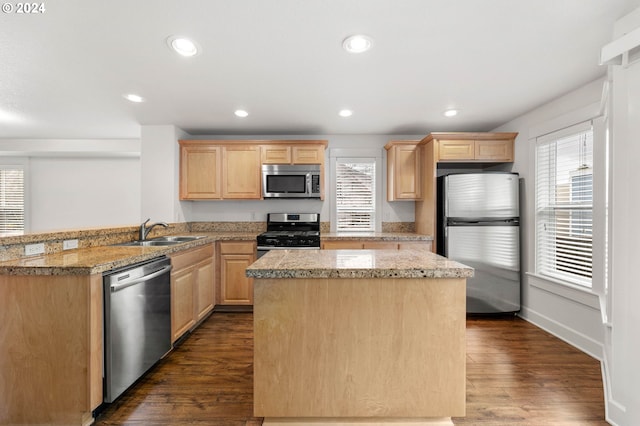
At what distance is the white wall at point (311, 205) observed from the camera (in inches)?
169

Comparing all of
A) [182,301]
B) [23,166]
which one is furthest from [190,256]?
[23,166]

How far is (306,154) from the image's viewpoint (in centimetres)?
394

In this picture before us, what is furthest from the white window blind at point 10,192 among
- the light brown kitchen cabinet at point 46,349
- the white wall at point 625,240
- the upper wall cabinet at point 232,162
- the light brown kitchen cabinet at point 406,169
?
the white wall at point 625,240

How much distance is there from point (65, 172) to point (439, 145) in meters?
6.51

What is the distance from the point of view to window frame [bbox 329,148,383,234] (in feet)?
14.1

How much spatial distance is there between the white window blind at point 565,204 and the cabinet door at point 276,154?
300 centimetres

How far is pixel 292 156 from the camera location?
3928 mm

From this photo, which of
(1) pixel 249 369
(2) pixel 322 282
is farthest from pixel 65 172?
(2) pixel 322 282

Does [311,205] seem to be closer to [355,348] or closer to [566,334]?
[355,348]

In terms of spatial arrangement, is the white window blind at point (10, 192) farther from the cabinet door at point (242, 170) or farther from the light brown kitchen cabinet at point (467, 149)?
the light brown kitchen cabinet at point (467, 149)

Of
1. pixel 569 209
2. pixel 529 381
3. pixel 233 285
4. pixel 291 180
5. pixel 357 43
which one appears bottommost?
pixel 529 381

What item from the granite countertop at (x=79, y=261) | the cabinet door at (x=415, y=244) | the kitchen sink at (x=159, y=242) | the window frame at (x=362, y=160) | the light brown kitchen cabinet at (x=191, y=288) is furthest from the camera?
the window frame at (x=362, y=160)

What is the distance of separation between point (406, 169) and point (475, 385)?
2645mm

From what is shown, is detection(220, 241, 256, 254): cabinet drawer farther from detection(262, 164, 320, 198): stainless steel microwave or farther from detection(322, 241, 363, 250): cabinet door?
detection(322, 241, 363, 250): cabinet door
